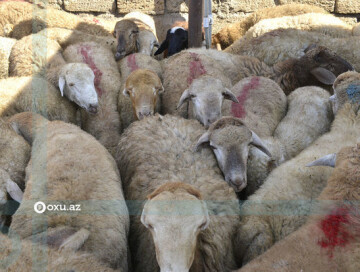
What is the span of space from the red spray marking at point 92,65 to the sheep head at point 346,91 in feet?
8.70

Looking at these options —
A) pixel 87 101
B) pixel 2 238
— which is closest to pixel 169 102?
pixel 87 101

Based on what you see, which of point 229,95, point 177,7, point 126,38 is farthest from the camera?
point 177,7

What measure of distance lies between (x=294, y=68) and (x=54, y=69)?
9.93 feet

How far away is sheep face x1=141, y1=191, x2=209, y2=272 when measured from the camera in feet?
7.49

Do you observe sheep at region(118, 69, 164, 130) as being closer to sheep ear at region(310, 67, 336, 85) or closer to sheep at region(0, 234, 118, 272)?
sheep ear at region(310, 67, 336, 85)

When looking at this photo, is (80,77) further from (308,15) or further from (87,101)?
(308,15)

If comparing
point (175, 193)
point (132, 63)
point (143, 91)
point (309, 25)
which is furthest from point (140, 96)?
point (309, 25)

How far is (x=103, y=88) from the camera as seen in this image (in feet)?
17.2

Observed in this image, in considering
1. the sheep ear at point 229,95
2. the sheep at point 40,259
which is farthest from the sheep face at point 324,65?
the sheep at point 40,259

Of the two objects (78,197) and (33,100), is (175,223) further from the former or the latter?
(33,100)

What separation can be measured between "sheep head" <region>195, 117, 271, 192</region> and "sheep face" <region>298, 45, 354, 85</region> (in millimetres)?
2091

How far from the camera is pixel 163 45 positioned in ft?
23.0

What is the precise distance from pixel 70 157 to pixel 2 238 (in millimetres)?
892

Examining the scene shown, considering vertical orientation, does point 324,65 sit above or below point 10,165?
above
